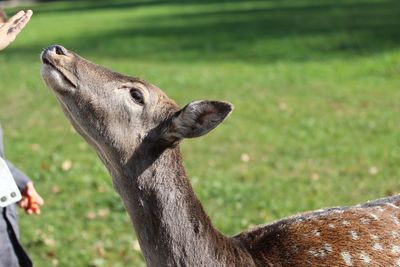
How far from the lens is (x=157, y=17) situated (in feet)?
92.3

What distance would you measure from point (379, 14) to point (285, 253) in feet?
63.0

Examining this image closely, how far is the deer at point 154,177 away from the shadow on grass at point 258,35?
A: 12184 millimetres

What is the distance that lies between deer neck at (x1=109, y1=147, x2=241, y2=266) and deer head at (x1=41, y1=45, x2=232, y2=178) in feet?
0.25

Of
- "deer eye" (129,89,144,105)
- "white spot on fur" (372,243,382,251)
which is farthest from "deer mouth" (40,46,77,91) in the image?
"white spot on fur" (372,243,382,251)

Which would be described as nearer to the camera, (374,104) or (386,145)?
(386,145)

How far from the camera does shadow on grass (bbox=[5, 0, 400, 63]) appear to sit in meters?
16.7

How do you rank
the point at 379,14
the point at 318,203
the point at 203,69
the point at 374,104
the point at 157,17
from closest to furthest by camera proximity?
the point at 318,203, the point at 374,104, the point at 203,69, the point at 379,14, the point at 157,17

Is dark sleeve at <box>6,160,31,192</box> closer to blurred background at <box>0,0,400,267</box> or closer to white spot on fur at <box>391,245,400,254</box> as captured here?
blurred background at <box>0,0,400,267</box>

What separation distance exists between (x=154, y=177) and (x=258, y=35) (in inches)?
637

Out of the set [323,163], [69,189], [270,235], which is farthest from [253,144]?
[270,235]

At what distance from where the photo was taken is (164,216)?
3467mm

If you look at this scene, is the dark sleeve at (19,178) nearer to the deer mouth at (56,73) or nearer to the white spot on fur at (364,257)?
the deer mouth at (56,73)

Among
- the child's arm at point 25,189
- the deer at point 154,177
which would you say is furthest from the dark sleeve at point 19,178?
the deer at point 154,177

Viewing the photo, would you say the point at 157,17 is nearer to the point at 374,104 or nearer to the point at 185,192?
the point at 374,104
